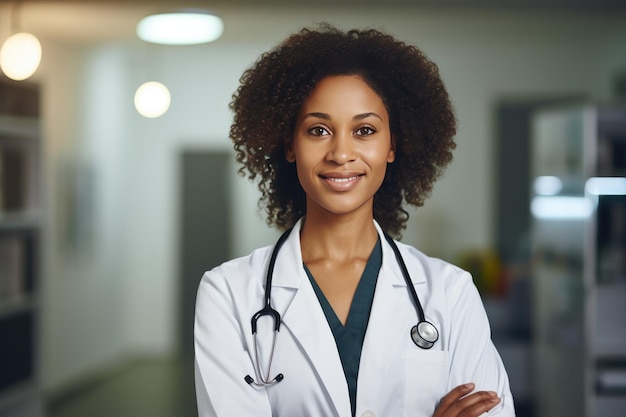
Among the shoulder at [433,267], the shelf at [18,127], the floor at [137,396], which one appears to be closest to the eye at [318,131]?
the shoulder at [433,267]

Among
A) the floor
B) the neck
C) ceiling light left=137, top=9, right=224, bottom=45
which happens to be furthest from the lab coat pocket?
the floor

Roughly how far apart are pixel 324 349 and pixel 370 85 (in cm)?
46

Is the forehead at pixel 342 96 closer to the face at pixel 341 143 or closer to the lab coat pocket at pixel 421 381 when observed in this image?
the face at pixel 341 143

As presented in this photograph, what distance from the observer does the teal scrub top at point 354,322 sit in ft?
4.33

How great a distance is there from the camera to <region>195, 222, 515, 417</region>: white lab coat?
1279mm

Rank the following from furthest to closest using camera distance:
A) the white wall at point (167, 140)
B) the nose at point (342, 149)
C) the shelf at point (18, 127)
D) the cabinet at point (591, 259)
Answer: the white wall at point (167, 140), the shelf at point (18, 127), the cabinet at point (591, 259), the nose at point (342, 149)

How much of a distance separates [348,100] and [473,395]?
1.79 ft

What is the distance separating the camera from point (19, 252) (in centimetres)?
390

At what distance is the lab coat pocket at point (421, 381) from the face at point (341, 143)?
0.91ft

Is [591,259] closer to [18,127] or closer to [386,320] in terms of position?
[386,320]

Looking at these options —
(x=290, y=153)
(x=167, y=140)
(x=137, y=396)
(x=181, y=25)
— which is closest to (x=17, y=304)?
(x=181, y=25)

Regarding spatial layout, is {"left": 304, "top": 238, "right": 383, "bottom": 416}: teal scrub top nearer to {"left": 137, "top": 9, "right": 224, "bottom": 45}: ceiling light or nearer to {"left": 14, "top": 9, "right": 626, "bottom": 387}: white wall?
{"left": 137, "top": 9, "right": 224, "bottom": 45}: ceiling light

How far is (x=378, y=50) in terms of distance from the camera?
1396 mm

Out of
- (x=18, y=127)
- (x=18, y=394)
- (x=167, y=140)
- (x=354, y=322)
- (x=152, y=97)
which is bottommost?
(x=18, y=394)
